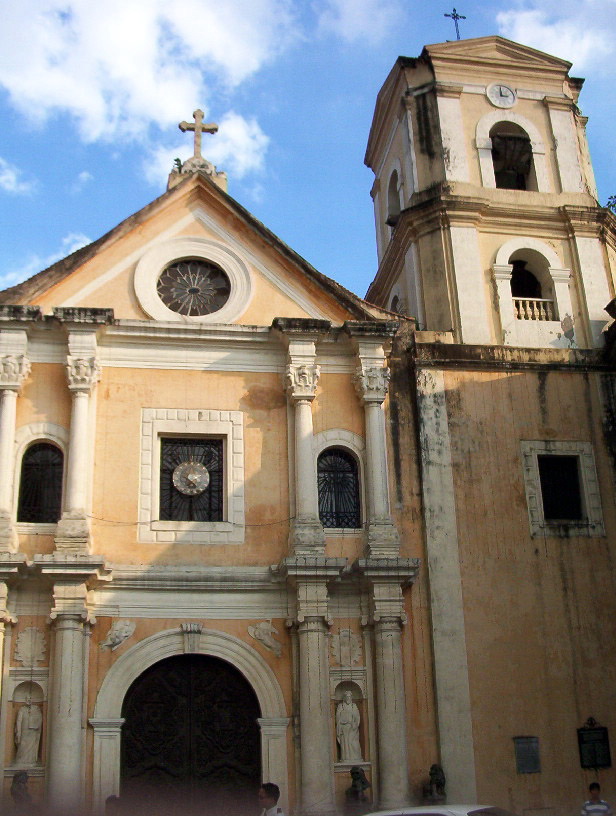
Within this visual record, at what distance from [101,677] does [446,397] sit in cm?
643

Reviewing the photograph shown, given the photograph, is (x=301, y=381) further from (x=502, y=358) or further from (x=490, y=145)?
(x=490, y=145)

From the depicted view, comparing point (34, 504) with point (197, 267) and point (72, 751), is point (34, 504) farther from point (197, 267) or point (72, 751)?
point (197, 267)

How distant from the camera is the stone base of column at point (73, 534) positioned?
1343 cm

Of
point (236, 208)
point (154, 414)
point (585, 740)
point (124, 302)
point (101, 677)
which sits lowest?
point (585, 740)

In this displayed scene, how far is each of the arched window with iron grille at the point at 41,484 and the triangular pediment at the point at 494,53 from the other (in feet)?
32.6

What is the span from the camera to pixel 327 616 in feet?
45.0

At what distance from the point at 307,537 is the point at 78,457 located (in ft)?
10.9

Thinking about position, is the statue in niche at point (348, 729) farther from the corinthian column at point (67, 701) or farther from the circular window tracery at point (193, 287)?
the circular window tracery at point (193, 287)

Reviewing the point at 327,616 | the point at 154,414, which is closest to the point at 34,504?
the point at 154,414

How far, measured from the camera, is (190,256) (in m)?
15.9

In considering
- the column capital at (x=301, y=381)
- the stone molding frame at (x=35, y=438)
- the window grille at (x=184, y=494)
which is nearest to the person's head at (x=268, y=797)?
the window grille at (x=184, y=494)

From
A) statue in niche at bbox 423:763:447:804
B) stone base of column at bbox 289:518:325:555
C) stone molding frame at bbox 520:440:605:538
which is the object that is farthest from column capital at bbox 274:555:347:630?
stone molding frame at bbox 520:440:605:538

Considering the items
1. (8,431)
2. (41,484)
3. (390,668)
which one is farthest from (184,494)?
(390,668)

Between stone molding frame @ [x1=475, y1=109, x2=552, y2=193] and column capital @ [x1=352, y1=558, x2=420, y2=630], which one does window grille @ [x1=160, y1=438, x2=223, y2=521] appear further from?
stone molding frame @ [x1=475, y1=109, x2=552, y2=193]
